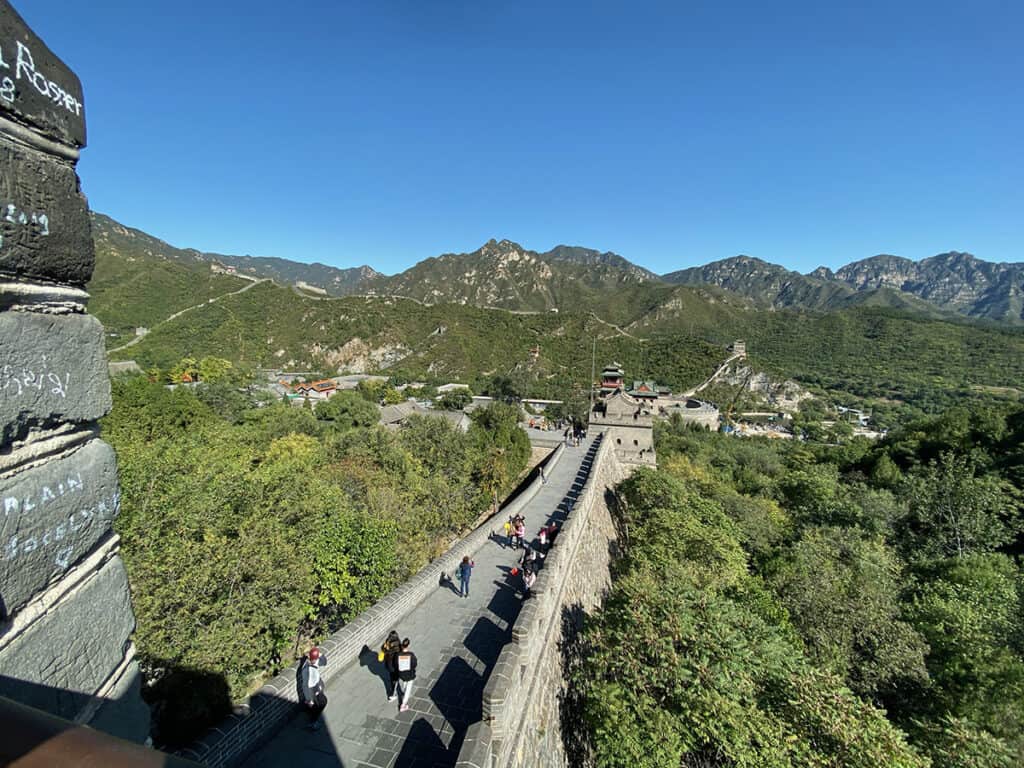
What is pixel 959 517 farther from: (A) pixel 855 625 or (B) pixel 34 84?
(B) pixel 34 84

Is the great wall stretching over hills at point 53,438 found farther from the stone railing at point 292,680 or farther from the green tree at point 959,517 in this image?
the green tree at point 959,517

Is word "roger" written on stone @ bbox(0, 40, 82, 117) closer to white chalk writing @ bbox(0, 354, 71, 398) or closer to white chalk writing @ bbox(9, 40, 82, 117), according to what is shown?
white chalk writing @ bbox(9, 40, 82, 117)

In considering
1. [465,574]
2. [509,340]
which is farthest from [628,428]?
[509,340]

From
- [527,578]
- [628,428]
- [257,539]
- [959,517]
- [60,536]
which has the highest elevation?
[60,536]

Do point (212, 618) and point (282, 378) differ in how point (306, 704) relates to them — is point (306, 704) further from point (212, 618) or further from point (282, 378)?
point (282, 378)

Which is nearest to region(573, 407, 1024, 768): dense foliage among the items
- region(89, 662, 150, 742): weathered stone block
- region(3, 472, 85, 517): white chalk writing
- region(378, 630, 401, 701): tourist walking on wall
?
region(378, 630, 401, 701): tourist walking on wall

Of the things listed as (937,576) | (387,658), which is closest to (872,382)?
(937,576)

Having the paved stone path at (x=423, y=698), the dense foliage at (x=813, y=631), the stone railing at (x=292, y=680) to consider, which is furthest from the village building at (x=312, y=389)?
the paved stone path at (x=423, y=698)
